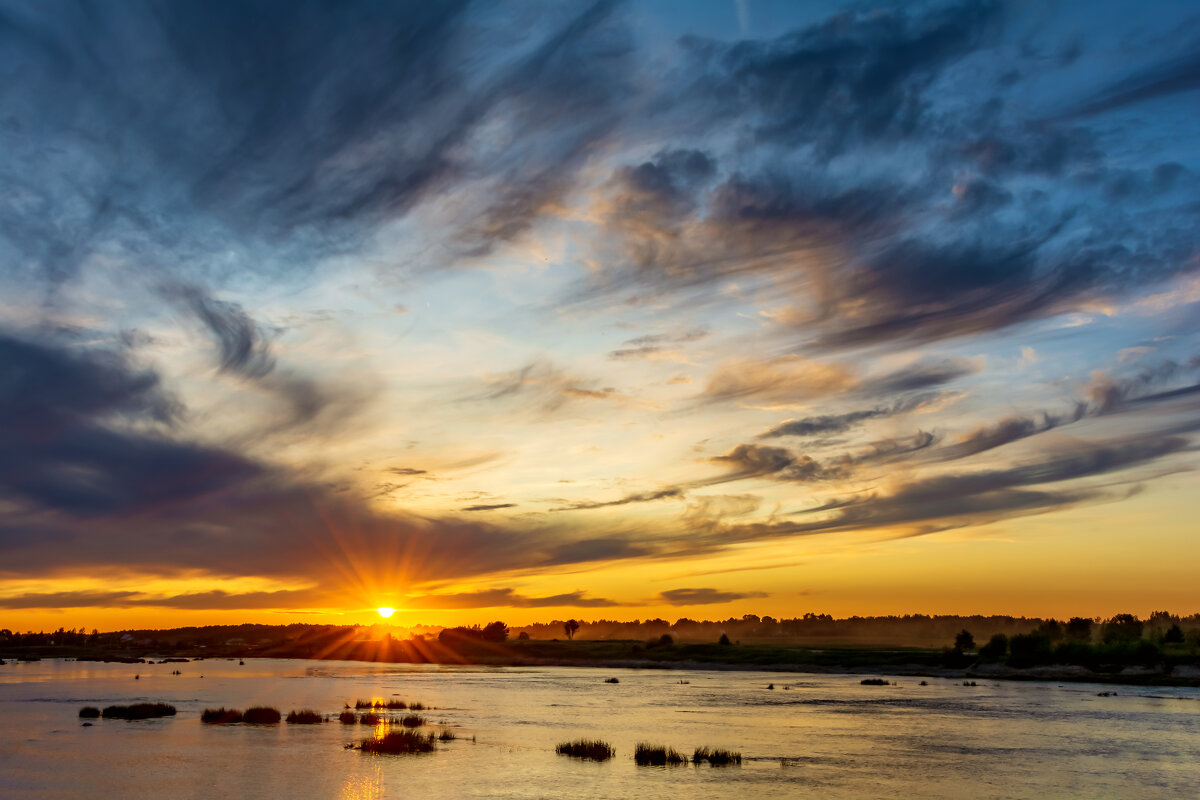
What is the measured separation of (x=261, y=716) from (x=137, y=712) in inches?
454

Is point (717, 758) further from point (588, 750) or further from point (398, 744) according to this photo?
point (398, 744)

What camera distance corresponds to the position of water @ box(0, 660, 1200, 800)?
143 ft

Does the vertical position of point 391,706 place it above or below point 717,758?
below

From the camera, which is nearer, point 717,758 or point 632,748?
point 717,758

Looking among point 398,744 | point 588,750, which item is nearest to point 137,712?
point 398,744

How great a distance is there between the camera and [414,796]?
40844mm

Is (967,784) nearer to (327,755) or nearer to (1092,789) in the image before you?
(1092,789)

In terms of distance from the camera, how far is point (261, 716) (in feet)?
240

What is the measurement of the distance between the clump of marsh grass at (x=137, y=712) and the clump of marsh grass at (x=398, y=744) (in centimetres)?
2830

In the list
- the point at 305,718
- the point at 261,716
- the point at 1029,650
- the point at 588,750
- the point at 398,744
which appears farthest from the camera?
the point at 1029,650

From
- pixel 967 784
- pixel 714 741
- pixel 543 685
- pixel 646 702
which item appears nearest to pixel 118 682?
pixel 543 685

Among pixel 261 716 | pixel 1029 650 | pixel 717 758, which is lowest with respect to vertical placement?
pixel 1029 650

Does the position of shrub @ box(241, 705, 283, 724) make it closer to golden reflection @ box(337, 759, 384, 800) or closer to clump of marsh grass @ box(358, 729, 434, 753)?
clump of marsh grass @ box(358, 729, 434, 753)

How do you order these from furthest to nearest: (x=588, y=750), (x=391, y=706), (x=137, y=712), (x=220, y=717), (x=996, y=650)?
1. (x=996, y=650)
2. (x=391, y=706)
3. (x=137, y=712)
4. (x=220, y=717)
5. (x=588, y=750)
